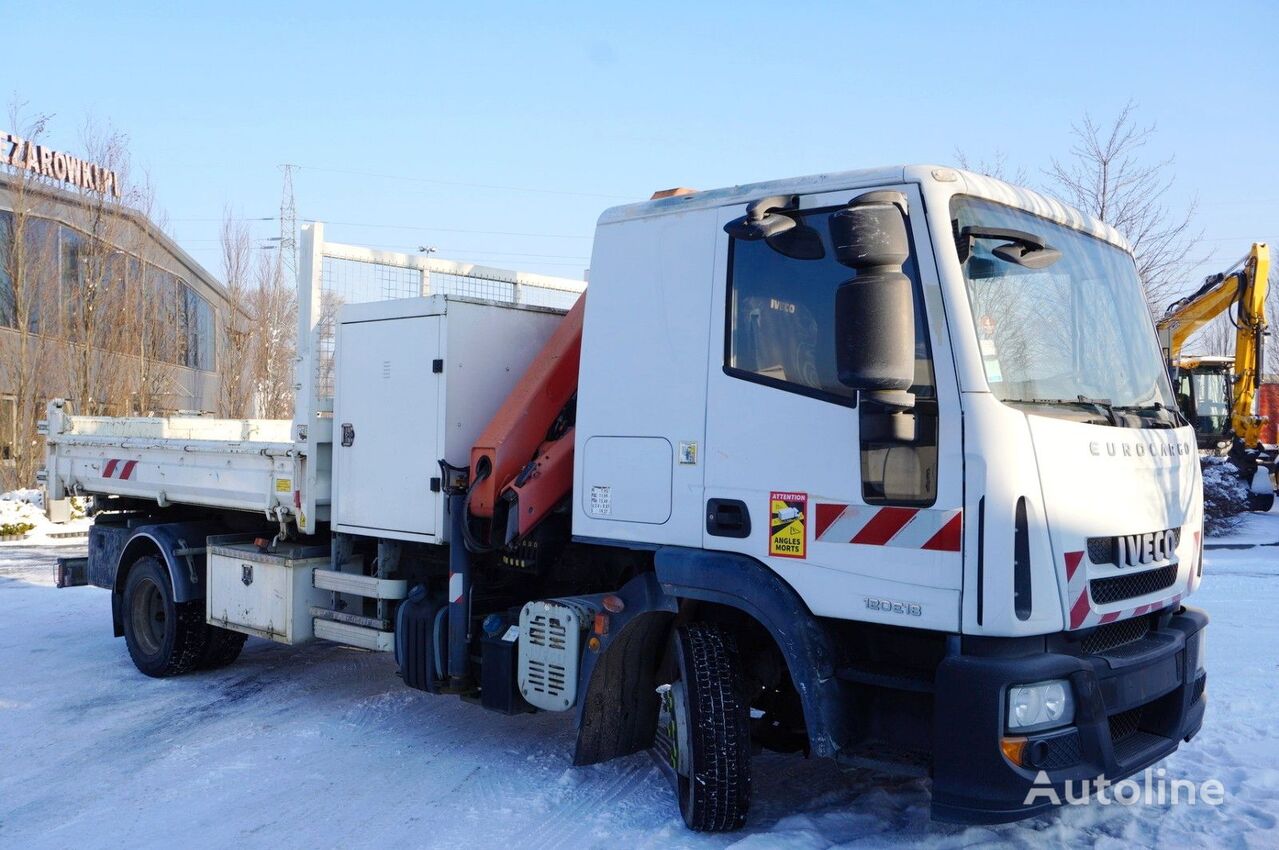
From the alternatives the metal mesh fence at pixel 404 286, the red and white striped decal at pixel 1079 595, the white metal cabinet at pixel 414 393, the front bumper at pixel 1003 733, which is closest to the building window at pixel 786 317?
the red and white striped decal at pixel 1079 595

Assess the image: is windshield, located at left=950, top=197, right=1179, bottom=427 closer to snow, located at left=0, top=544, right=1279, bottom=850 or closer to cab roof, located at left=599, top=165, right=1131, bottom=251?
cab roof, located at left=599, top=165, right=1131, bottom=251

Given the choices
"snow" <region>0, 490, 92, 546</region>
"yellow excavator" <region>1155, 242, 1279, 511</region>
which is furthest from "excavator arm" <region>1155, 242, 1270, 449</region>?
"snow" <region>0, 490, 92, 546</region>

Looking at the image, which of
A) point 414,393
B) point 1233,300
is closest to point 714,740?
point 414,393

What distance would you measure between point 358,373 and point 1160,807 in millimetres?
4680

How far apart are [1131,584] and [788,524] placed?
4.34 ft

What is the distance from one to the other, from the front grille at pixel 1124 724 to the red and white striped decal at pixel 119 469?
6.90 m

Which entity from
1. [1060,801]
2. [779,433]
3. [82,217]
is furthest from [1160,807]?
[82,217]

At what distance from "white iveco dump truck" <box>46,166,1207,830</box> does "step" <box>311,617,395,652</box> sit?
0.15 ft

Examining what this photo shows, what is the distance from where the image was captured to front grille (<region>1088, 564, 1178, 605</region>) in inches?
154

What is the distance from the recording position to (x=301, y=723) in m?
6.59

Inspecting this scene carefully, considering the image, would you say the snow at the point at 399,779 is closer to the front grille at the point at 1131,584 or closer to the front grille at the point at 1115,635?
the front grille at the point at 1115,635

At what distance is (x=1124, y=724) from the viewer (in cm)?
413

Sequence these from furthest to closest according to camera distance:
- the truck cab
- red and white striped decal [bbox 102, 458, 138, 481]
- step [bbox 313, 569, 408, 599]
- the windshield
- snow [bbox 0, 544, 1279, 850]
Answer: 1. red and white striped decal [bbox 102, 458, 138, 481]
2. step [bbox 313, 569, 408, 599]
3. snow [bbox 0, 544, 1279, 850]
4. the windshield
5. the truck cab

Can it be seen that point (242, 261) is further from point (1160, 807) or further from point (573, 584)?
point (1160, 807)
